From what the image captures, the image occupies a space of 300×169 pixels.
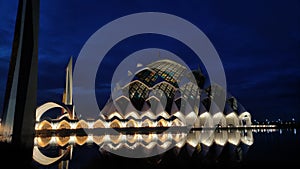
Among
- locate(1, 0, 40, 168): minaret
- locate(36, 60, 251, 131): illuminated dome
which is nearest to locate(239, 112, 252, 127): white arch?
locate(36, 60, 251, 131): illuminated dome

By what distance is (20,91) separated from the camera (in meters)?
7.60

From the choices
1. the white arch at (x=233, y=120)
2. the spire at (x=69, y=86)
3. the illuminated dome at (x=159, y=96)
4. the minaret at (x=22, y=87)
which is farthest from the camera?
the white arch at (x=233, y=120)

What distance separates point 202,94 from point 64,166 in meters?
34.2

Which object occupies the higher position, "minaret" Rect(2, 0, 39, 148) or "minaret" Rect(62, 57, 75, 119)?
"minaret" Rect(62, 57, 75, 119)

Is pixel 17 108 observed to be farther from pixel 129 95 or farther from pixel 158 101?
pixel 129 95

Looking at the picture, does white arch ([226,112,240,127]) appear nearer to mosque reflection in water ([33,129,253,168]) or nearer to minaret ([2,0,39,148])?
mosque reflection in water ([33,129,253,168])

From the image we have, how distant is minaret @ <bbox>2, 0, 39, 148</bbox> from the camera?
738cm

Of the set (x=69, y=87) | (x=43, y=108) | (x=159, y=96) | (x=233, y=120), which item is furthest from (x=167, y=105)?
(x=43, y=108)

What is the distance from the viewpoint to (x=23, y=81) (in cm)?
769

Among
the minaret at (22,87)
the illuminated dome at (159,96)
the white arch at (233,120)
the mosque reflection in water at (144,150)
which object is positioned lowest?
the mosque reflection in water at (144,150)

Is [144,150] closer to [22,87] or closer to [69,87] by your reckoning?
A: [22,87]

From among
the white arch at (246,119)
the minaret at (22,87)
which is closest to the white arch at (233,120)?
the white arch at (246,119)

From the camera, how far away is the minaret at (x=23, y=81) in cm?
738

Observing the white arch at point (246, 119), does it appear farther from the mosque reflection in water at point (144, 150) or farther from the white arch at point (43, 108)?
the white arch at point (43, 108)
